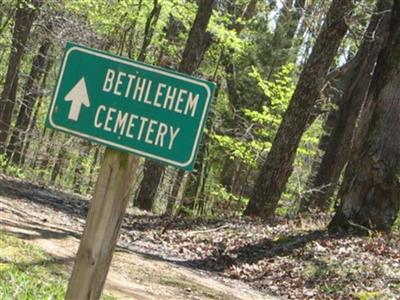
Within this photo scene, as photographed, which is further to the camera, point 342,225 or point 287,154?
point 287,154

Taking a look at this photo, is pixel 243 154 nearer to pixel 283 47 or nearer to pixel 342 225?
pixel 283 47

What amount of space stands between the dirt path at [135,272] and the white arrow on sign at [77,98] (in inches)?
139

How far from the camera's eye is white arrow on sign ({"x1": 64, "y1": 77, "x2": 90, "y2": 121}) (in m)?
2.62

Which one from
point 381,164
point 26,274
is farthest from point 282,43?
point 26,274

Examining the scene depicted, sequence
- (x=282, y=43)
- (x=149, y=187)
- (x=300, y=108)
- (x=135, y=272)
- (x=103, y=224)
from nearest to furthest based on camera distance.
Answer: (x=103, y=224)
(x=135, y=272)
(x=300, y=108)
(x=149, y=187)
(x=282, y=43)

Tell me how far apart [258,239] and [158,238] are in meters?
1.79

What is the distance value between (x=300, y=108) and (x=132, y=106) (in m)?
9.80

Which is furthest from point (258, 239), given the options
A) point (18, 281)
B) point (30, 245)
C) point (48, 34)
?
point (48, 34)

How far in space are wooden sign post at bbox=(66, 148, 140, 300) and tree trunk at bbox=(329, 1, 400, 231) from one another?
25.2 feet

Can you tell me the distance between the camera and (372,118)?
10023mm

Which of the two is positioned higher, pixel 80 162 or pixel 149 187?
pixel 149 187

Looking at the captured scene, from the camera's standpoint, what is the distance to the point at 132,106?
8.42 feet

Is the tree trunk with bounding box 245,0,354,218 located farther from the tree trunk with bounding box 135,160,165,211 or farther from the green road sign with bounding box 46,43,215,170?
the green road sign with bounding box 46,43,215,170

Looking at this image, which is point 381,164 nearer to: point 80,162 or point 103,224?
point 103,224
